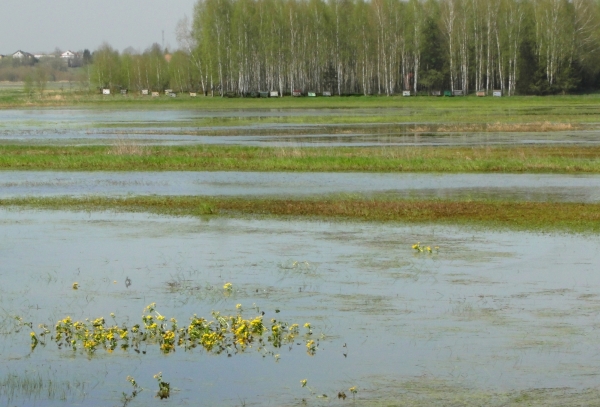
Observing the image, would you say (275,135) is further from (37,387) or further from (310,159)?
(37,387)

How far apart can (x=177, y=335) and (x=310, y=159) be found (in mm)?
21324

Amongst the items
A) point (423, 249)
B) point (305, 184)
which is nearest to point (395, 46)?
point (305, 184)

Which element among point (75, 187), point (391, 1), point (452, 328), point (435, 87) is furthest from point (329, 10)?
point (452, 328)

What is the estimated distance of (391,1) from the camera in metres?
104

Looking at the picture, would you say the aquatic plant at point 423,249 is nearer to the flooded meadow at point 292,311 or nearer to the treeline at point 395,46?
the flooded meadow at point 292,311

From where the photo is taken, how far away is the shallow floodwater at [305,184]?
979 inches

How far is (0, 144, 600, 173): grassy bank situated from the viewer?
3075 cm

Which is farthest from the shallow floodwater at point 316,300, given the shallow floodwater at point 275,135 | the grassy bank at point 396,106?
the grassy bank at point 396,106

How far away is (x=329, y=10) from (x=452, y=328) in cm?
9967

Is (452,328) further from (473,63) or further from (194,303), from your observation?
(473,63)

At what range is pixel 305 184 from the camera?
27344mm

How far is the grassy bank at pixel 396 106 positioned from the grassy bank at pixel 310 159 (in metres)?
19.8

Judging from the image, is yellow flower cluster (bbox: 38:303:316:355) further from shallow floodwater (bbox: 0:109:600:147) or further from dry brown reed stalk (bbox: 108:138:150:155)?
shallow floodwater (bbox: 0:109:600:147)

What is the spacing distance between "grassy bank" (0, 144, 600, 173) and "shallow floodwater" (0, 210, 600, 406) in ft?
37.5
